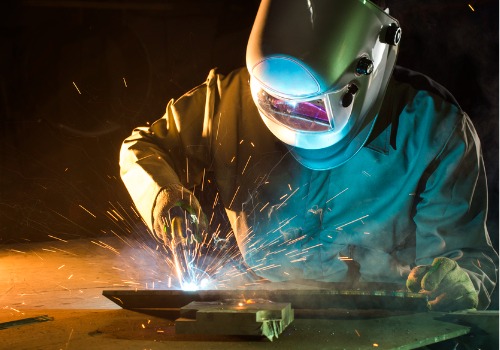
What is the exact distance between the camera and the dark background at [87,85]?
18.8 feet

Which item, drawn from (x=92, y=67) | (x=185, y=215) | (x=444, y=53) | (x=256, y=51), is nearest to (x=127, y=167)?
(x=185, y=215)

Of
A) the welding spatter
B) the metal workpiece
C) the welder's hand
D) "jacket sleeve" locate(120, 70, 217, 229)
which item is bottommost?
the welder's hand

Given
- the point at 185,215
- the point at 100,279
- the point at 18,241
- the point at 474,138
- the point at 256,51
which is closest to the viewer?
the point at 256,51

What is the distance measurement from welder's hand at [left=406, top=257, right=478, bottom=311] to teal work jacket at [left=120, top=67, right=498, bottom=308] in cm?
36

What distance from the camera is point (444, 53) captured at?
4172 mm

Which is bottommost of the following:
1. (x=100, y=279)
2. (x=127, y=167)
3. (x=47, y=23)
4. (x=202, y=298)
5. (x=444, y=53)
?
(x=100, y=279)

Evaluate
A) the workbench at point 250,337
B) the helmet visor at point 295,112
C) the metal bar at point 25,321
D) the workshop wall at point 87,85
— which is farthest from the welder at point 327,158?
the workshop wall at point 87,85

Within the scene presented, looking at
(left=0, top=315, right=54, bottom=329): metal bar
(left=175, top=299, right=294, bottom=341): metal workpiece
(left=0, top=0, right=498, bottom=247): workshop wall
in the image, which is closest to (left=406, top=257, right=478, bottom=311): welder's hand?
(left=175, top=299, right=294, bottom=341): metal workpiece

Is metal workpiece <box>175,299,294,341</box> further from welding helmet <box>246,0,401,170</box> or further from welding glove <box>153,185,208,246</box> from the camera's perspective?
welding helmet <box>246,0,401,170</box>

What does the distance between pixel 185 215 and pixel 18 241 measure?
320 cm

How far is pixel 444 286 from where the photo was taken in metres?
1.99

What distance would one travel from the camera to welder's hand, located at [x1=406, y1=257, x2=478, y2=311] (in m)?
1.97

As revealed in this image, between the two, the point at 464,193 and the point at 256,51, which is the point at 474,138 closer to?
the point at 464,193

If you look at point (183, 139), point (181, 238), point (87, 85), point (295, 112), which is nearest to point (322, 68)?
point (295, 112)
